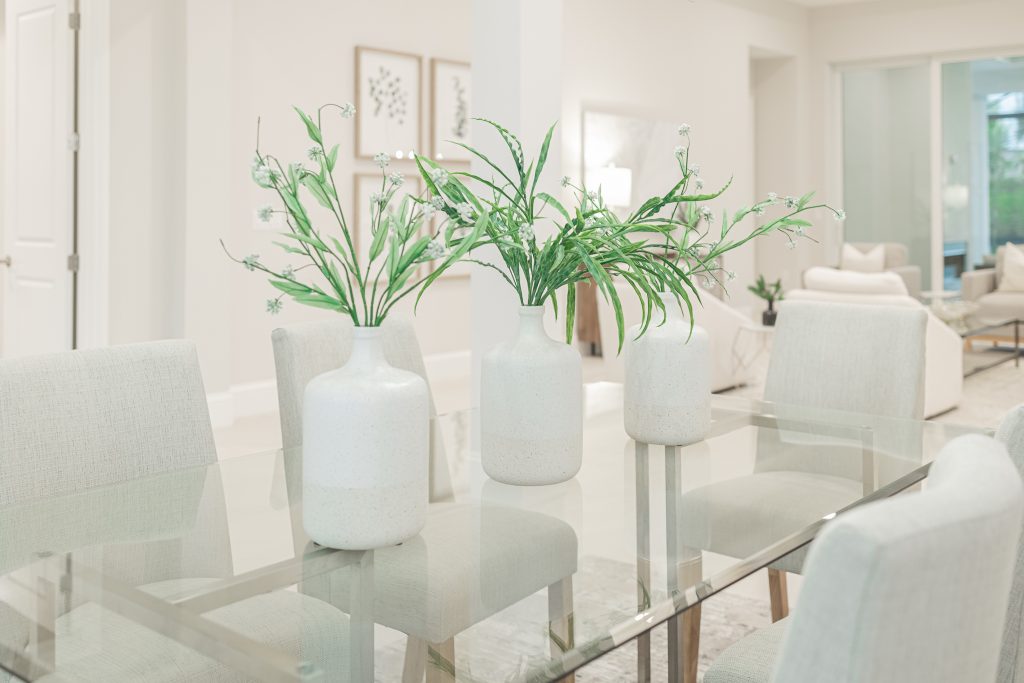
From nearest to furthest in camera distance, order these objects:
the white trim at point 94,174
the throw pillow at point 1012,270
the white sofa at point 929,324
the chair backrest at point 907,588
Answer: the chair backrest at point 907,588
the white trim at point 94,174
the white sofa at point 929,324
the throw pillow at point 1012,270

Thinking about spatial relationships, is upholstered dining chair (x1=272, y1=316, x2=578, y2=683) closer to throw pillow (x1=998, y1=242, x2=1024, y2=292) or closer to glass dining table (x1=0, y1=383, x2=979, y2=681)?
glass dining table (x1=0, y1=383, x2=979, y2=681)

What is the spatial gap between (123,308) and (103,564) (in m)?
4.09

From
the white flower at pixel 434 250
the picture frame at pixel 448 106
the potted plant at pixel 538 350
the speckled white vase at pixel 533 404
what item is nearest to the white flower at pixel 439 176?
the potted plant at pixel 538 350

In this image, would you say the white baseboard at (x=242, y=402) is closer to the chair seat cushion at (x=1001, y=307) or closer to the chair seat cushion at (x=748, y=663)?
the chair seat cushion at (x=748, y=663)

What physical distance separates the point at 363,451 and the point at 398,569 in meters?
0.17

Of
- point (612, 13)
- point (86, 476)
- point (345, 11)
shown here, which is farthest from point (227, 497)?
point (612, 13)

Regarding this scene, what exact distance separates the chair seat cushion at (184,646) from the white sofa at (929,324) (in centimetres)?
499

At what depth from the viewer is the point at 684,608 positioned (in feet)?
4.66

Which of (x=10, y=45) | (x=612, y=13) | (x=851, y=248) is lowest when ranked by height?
(x=851, y=248)

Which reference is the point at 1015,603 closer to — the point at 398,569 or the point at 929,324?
the point at 398,569

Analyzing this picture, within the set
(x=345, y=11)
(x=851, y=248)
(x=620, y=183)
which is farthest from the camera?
(x=851, y=248)

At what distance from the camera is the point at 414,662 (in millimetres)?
1344

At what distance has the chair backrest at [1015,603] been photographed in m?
1.38

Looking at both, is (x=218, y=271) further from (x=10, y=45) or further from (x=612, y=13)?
(x=612, y=13)
